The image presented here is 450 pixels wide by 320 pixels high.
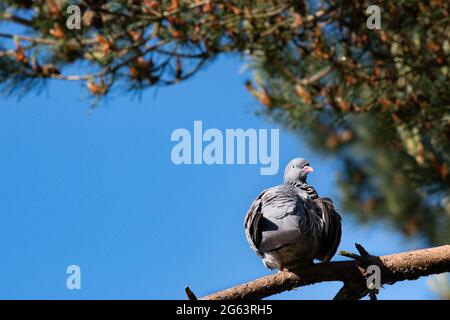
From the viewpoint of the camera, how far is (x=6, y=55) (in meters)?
4.16

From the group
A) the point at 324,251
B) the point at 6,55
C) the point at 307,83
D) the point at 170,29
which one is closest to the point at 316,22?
the point at 307,83

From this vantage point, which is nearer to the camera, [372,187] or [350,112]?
[350,112]

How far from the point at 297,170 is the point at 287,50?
224 centimetres

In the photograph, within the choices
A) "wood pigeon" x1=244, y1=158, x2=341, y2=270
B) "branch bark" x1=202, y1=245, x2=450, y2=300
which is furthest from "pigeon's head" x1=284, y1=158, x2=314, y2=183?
"branch bark" x1=202, y1=245, x2=450, y2=300

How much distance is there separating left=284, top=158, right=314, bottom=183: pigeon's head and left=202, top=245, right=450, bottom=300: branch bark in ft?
1.53

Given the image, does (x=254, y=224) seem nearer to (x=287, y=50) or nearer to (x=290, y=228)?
(x=290, y=228)

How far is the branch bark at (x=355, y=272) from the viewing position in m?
1.95

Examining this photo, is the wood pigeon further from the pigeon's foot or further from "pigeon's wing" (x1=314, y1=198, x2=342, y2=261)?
the pigeon's foot

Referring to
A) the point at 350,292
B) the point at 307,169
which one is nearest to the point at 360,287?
the point at 350,292

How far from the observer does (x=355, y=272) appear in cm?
198

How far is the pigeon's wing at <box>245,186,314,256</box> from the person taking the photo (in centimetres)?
205
